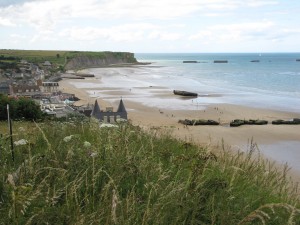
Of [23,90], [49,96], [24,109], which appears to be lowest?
[49,96]

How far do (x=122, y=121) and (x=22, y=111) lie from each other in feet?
79.3

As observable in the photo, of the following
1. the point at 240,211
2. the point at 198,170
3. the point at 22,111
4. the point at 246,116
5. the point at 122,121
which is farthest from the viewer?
the point at 246,116

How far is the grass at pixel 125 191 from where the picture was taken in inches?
156

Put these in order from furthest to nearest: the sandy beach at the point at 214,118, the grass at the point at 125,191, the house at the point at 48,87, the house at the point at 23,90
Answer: the house at the point at 48,87, the house at the point at 23,90, the sandy beach at the point at 214,118, the grass at the point at 125,191

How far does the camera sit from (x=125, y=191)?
5.03 meters

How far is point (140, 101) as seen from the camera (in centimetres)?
5497

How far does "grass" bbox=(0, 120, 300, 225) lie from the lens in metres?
3.95

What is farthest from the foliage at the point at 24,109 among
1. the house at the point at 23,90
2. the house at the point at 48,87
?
the house at the point at 48,87

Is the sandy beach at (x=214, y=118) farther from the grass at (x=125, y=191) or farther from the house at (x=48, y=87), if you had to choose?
the grass at (x=125, y=191)

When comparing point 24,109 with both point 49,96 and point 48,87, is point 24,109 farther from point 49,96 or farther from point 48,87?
point 48,87

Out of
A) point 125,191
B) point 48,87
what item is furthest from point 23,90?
point 125,191

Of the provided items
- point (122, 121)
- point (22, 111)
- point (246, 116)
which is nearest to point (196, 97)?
point (246, 116)

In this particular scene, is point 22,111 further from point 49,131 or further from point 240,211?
point 240,211

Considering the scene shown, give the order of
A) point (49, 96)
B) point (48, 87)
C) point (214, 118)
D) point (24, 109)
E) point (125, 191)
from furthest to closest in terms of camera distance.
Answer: point (48, 87) < point (49, 96) < point (214, 118) < point (24, 109) < point (125, 191)
